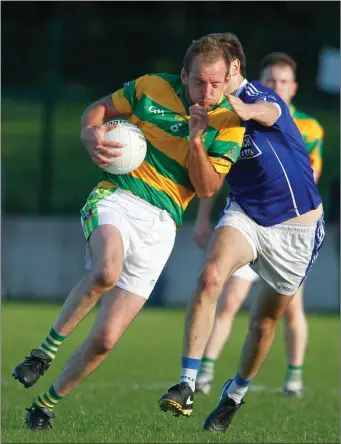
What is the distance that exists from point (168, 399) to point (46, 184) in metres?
12.0

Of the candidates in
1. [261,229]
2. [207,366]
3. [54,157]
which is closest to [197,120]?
[261,229]

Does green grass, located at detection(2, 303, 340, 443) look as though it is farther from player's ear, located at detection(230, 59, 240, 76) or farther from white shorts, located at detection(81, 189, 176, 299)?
player's ear, located at detection(230, 59, 240, 76)

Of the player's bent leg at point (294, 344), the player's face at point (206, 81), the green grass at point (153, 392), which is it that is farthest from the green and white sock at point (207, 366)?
the player's face at point (206, 81)

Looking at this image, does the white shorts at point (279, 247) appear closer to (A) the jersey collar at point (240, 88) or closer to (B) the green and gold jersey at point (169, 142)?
(B) the green and gold jersey at point (169, 142)

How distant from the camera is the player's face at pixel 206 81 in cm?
648

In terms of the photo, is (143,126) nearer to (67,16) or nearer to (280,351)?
(280,351)

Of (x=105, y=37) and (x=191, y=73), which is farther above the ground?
(x=191, y=73)

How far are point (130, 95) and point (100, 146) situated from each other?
49cm

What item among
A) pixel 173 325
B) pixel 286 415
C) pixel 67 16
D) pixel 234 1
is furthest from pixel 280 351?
pixel 67 16

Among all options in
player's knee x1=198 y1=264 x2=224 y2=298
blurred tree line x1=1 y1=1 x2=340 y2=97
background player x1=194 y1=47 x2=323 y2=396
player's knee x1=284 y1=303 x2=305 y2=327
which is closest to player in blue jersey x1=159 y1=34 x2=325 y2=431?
player's knee x1=198 y1=264 x2=224 y2=298

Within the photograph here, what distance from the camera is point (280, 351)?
13570 mm

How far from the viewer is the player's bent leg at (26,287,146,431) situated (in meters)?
6.52

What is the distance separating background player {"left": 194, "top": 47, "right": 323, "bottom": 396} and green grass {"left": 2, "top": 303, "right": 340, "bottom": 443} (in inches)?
9.1

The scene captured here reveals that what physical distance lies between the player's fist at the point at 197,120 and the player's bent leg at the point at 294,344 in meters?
3.68
